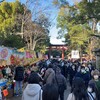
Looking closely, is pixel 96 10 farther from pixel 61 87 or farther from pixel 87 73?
pixel 61 87

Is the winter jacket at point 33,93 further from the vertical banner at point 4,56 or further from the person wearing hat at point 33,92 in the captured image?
the vertical banner at point 4,56

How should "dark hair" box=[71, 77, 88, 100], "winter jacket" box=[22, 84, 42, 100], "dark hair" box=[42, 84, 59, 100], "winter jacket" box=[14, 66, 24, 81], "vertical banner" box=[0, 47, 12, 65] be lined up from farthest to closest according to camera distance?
1. "winter jacket" box=[14, 66, 24, 81]
2. "vertical banner" box=[0, 47, 12, 65]
3. "winter jacket" box=[22, 84, 42, 100]
4. "dark hair" box=[71, 77, 88, 100]
5. "dark hair" box=[42, 84, 59, 100]

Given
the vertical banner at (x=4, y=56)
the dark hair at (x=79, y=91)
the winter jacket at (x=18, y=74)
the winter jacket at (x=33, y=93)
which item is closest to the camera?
the dark hair at (x=79, y=91)

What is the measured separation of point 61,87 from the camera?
32.9 ft

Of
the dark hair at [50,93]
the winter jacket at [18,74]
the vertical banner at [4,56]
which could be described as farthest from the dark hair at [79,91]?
the winter jacket at [18,74]

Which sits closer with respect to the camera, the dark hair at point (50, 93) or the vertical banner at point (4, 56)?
the dark hair at point (50, 93)

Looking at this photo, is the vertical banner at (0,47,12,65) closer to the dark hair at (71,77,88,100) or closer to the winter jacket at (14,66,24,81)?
the winter jacket at (14,66,24,81)

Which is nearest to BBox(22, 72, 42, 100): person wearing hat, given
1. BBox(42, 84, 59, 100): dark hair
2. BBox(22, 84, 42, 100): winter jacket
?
BBox(22, 84, 42, 100): winter jacket

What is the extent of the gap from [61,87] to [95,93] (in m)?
3.21

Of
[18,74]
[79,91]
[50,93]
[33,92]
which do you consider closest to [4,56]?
[18,74]

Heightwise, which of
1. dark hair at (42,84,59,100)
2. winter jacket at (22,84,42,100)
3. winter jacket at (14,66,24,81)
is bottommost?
winter jacket at (14,66,24,81)

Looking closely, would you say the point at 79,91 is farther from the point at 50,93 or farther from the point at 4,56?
the point at 4,56

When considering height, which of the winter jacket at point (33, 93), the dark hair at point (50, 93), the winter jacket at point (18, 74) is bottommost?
the winter jacket at point (18, 74)

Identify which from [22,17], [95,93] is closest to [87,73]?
[95,93]
